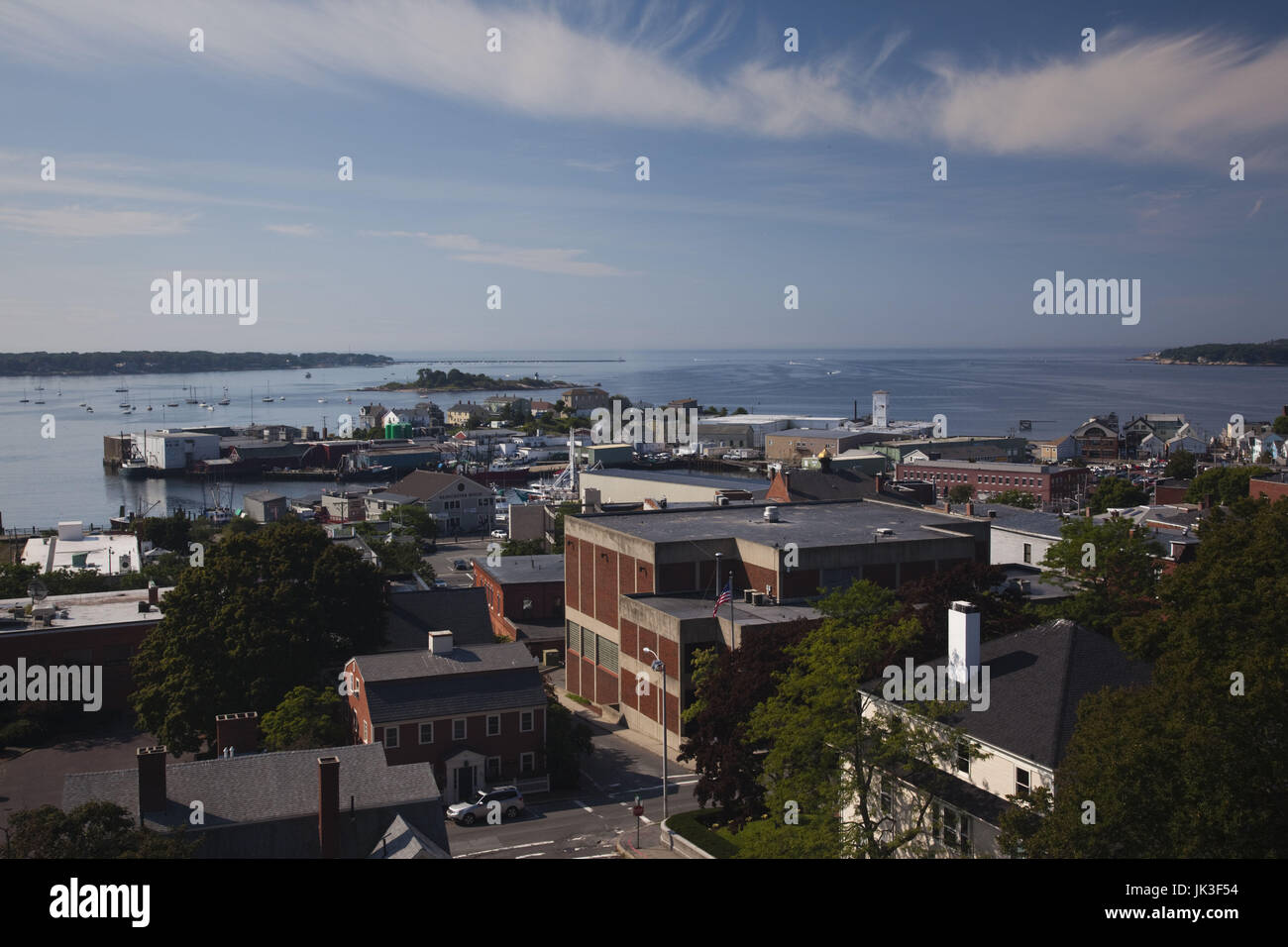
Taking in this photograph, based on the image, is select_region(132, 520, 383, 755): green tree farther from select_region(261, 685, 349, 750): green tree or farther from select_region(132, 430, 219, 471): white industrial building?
select_region(132, 430, 219, 471): white industrial building

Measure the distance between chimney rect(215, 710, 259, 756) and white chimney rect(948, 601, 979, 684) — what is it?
39.7 ft

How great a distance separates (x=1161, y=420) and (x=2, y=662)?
92.4 m

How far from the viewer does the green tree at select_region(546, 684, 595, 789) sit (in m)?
20.0

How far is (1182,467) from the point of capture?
65125 millimetres

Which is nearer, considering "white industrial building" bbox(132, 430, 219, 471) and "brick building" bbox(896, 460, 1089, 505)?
"brick building" bbox(896, 460, 1089, 505)

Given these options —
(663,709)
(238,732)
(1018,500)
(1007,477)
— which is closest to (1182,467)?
(1007,477)

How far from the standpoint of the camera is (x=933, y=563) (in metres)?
24.4

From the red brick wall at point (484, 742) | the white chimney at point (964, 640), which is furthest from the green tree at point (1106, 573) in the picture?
the red brick wall at point (484, 742)

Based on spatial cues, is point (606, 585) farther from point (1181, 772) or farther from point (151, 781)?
point (1181, 772)

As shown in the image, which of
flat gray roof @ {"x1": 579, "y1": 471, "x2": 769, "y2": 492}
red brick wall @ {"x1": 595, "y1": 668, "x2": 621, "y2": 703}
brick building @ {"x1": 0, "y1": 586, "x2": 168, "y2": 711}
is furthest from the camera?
flat gray roof @ {"x1": 579, "y1": 471, "x2": 769, "y2": 492}

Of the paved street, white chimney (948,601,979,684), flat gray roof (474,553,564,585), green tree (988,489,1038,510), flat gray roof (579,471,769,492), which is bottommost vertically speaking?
the paved street

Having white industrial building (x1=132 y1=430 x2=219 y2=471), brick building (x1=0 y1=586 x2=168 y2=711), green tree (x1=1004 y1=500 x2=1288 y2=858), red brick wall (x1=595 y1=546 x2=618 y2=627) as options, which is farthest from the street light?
white industrial building (x1=132 y1=430 x2=219 y2=471)

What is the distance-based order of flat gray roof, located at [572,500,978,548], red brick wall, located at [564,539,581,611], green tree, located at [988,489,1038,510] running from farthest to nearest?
green tree, located at [988,489,1038,510], red brick wall, located at [564,539,581,611], flat gray roof, located at [572,500,978,548]
